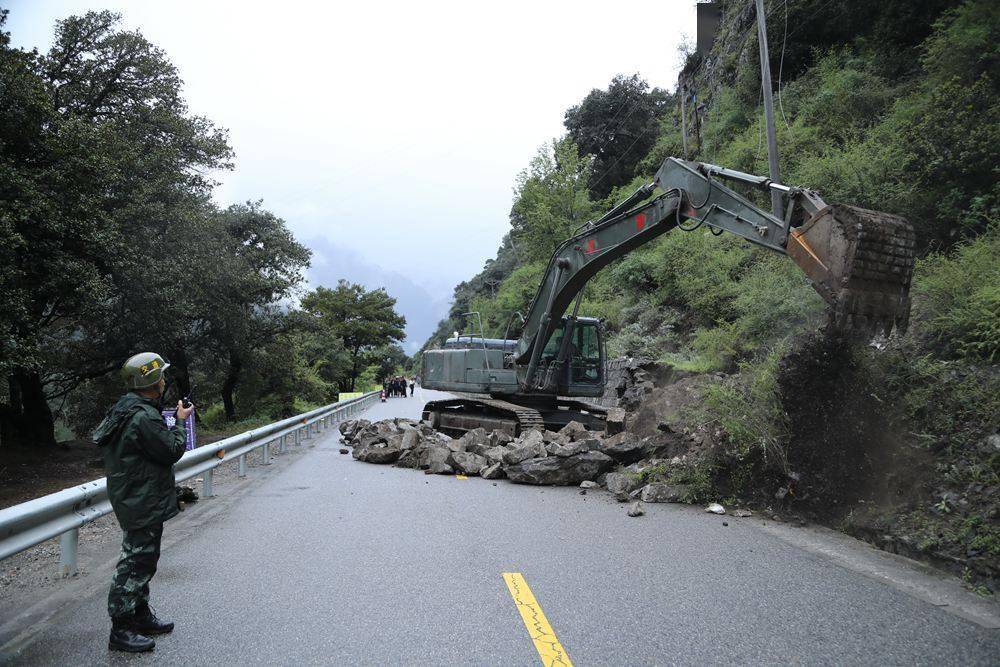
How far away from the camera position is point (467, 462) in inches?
398

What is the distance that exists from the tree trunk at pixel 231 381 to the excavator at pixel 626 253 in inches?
524

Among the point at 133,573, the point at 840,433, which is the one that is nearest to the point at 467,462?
the point at 840,433

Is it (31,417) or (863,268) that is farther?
(31,417)

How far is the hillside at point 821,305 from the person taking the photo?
5.84 meters

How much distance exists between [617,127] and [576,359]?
38.0 meters

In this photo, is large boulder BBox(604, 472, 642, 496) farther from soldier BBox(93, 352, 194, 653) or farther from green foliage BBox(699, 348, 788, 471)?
soldier BBox(93, 352, 194, 653)

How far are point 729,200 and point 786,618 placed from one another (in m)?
5.36

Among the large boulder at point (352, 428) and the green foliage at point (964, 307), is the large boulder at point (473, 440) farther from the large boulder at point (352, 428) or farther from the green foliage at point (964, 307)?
the green foliage at point (964, 307)

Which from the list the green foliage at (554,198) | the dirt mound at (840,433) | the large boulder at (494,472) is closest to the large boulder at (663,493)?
the dirt mound at (840,433)

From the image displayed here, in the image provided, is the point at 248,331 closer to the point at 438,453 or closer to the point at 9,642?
the point at 438,453

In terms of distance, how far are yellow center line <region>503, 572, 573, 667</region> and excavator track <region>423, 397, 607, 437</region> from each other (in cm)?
805

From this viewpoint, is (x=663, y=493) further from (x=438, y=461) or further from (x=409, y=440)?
(x=409, y=440)

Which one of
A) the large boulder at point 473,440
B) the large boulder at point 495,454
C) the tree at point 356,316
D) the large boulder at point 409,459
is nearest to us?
the large boulder at point 495,454

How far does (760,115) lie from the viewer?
25.2 meters
